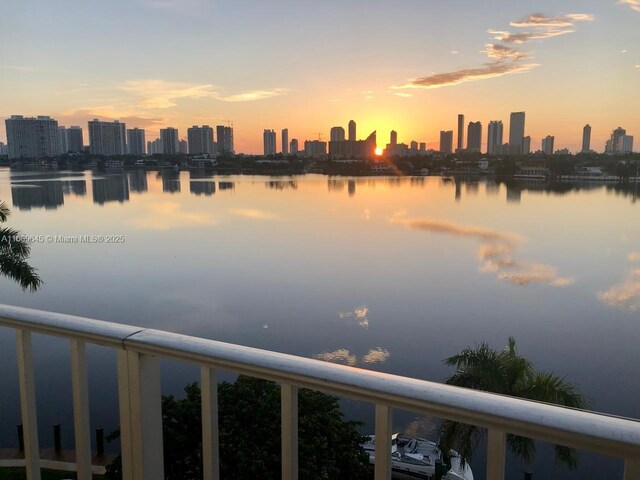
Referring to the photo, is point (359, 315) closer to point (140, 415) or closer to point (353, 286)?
point (353, 286)

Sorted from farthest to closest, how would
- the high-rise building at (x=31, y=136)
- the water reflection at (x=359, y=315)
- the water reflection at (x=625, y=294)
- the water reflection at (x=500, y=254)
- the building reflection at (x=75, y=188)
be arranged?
the high-rise building at (x=31, y=136) → the building reflection at (x=75, y=188) → the water reflection at (x=500, y=254) → the water reflection at (x=625, y=294) → the water reflection at (x=359, y=315)

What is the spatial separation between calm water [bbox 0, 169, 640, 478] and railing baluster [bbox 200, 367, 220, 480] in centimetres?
1196

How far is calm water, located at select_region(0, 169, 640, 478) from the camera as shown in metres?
15.6

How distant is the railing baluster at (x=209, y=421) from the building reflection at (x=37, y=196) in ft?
175

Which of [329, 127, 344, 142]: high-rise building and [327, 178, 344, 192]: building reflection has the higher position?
[329, 127, 344, 142]: high-rise building

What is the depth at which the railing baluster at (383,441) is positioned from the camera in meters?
0.90

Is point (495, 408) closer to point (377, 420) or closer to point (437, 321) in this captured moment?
point (377, 420)

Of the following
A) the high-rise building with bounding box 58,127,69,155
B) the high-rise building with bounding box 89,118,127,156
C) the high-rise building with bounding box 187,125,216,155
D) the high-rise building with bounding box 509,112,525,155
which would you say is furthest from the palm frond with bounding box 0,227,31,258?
the high-rise building with bounding box 187,125,216,155

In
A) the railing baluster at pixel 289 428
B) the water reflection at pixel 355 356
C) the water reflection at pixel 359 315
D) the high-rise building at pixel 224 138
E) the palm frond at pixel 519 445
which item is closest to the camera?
the railing baluster at pixel 289 428

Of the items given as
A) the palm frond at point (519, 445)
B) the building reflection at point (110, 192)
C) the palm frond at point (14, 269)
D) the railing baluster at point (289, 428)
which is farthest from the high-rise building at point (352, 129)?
the railing baluster at point (289, 428)

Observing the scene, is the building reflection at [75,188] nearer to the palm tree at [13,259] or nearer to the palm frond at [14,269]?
the palm tree at [13,259]

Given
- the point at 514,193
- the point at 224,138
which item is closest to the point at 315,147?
the point at 224,138

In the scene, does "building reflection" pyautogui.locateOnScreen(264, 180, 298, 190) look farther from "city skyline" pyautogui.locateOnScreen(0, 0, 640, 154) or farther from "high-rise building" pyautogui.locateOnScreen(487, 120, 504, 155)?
"high-rise building" pyautogui.locateOnScreen(487, 120, 504, 155)

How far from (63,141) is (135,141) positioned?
67.6 ft
